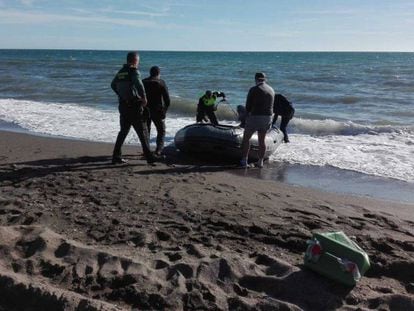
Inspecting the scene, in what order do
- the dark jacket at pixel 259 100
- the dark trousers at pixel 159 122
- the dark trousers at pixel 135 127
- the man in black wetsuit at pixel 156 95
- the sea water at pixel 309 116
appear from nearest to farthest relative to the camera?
the dark trousers at pixel 135 127 < the dark jacket at pixel 259 100 < the man in black wetsuit at pixel 156 95 < the dark trousers at pixel 159 122 < the sea water at pixel 309 116

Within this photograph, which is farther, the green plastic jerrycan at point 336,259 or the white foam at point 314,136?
the white foam at point 314,136

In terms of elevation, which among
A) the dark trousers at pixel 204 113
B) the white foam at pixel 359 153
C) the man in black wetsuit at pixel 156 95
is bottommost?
the white foam at pixel 359 153

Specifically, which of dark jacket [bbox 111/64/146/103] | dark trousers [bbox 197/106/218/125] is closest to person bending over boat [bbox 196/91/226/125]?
dark trousers [bbox 197/106/218/125]

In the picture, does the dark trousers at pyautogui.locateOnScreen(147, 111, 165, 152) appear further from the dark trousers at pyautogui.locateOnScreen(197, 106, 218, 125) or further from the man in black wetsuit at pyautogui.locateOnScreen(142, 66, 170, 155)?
the dark trousers at pyautogui.locateOnScreen(197, 106, 218, 125)

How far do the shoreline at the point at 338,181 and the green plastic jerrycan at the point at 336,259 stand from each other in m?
3.53

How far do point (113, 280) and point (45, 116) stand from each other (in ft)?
38.7

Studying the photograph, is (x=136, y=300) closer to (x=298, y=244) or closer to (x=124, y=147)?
(x=298, y=244)

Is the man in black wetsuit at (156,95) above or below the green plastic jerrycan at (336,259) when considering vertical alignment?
above

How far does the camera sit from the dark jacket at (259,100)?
8.80 metres

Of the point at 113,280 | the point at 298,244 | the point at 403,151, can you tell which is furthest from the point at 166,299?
the point at 403,151

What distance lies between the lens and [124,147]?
34.8ft

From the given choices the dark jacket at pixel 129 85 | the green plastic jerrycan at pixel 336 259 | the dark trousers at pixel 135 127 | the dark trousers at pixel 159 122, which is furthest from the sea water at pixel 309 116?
the green plastic jerrycan at pixel 336 259

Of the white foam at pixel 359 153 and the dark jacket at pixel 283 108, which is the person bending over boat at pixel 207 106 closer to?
the dark jacket at pixel 283 108

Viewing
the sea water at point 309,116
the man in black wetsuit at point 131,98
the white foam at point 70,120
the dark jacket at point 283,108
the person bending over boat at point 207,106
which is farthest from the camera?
the white foam at point 70,120
